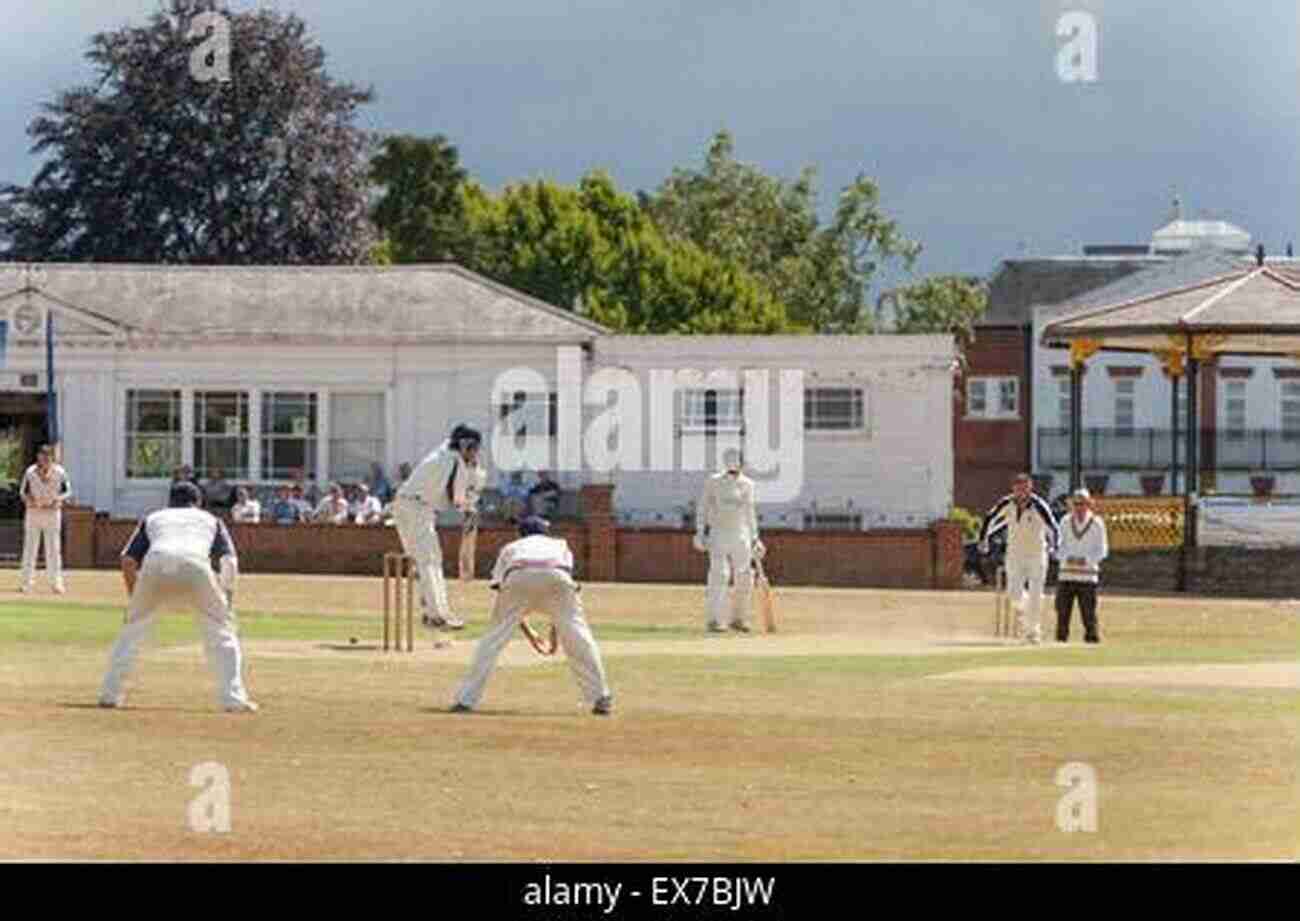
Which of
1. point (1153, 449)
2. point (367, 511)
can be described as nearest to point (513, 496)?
point (367, 511)

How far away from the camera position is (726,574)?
3619 centimetres

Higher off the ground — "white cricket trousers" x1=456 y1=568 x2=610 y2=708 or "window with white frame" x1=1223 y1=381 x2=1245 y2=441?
"window with white frame" x1=1223 y1=381 x2=1245 y2=441

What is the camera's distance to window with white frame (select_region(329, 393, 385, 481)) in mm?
59750

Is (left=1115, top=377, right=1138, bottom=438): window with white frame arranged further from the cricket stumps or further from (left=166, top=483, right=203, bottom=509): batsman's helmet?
(left=166, top=483, right=203, bottom=509): batsman's helmet

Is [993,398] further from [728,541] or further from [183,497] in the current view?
[183,497]

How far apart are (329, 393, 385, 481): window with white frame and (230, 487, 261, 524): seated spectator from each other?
11.1ft

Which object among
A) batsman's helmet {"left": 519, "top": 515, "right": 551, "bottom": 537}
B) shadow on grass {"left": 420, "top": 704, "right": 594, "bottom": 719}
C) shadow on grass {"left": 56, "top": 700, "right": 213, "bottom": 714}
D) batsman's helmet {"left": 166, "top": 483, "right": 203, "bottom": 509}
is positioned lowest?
shadow on grass {"left": 420, "top": 704, "right": 594, "bottom": 719}

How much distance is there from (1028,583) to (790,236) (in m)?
57.4

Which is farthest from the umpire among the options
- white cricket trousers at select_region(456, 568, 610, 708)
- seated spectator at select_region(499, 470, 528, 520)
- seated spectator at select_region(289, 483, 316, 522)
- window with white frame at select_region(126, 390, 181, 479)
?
window with white frame at select_region(126, 390, 181, 479)

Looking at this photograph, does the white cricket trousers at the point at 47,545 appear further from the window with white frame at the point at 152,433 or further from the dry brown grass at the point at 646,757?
the window with white frame at the point at 152,433

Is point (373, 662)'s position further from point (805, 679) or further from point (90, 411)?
point (90, 411)

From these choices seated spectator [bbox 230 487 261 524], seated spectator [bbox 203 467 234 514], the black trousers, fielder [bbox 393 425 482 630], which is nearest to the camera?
fielder [bbox 393 425 482 630]

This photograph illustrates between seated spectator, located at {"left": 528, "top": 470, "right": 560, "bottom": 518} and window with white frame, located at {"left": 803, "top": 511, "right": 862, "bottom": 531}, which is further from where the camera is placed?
window with white frame, located at {"left": 803, "top": 511, "right": 862, "bottom": 531}
